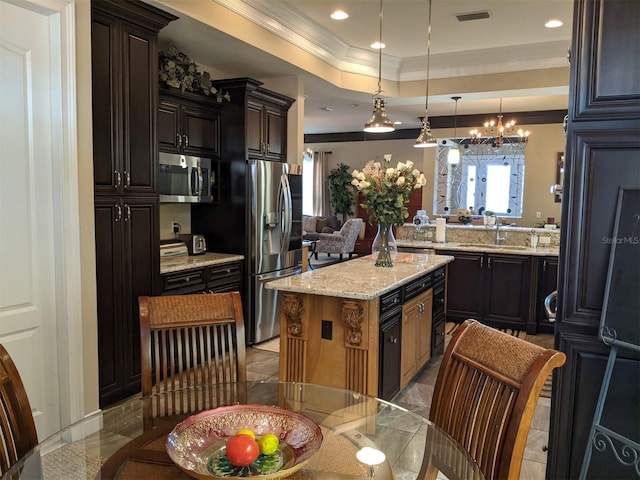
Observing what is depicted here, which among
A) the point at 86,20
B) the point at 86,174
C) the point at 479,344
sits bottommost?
the point at 479,344

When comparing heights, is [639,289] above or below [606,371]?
above

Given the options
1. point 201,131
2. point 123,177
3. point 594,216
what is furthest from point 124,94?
point 594,216

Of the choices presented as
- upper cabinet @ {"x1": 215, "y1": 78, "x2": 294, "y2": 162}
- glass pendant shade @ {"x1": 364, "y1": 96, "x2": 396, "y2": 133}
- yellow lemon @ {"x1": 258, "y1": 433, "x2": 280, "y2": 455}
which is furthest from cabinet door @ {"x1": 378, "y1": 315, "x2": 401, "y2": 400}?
upper cabinet @ {"x1": 215, "y1": 78, "x2": 294, "y2": 162}

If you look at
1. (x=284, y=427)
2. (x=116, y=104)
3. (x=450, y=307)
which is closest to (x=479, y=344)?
(x=284, y=427)

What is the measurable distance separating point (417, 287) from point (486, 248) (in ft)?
7.34

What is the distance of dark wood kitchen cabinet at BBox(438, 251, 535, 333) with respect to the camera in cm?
530

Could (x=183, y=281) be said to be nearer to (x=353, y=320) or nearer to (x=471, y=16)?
(x=353, y=320)

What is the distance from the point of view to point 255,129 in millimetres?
4832

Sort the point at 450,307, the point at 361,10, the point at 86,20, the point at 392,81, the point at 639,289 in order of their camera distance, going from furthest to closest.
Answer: the point at 392,81 < the point at 450,307 < the point at 361,10 < the point at 86,20 < the point at 639,289

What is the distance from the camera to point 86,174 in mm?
2834

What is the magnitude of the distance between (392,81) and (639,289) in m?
4.87

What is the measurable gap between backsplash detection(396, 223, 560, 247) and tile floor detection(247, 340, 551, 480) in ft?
6.78

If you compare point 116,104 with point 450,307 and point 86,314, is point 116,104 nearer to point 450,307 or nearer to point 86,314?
point 86,314

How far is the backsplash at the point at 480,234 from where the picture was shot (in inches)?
221
